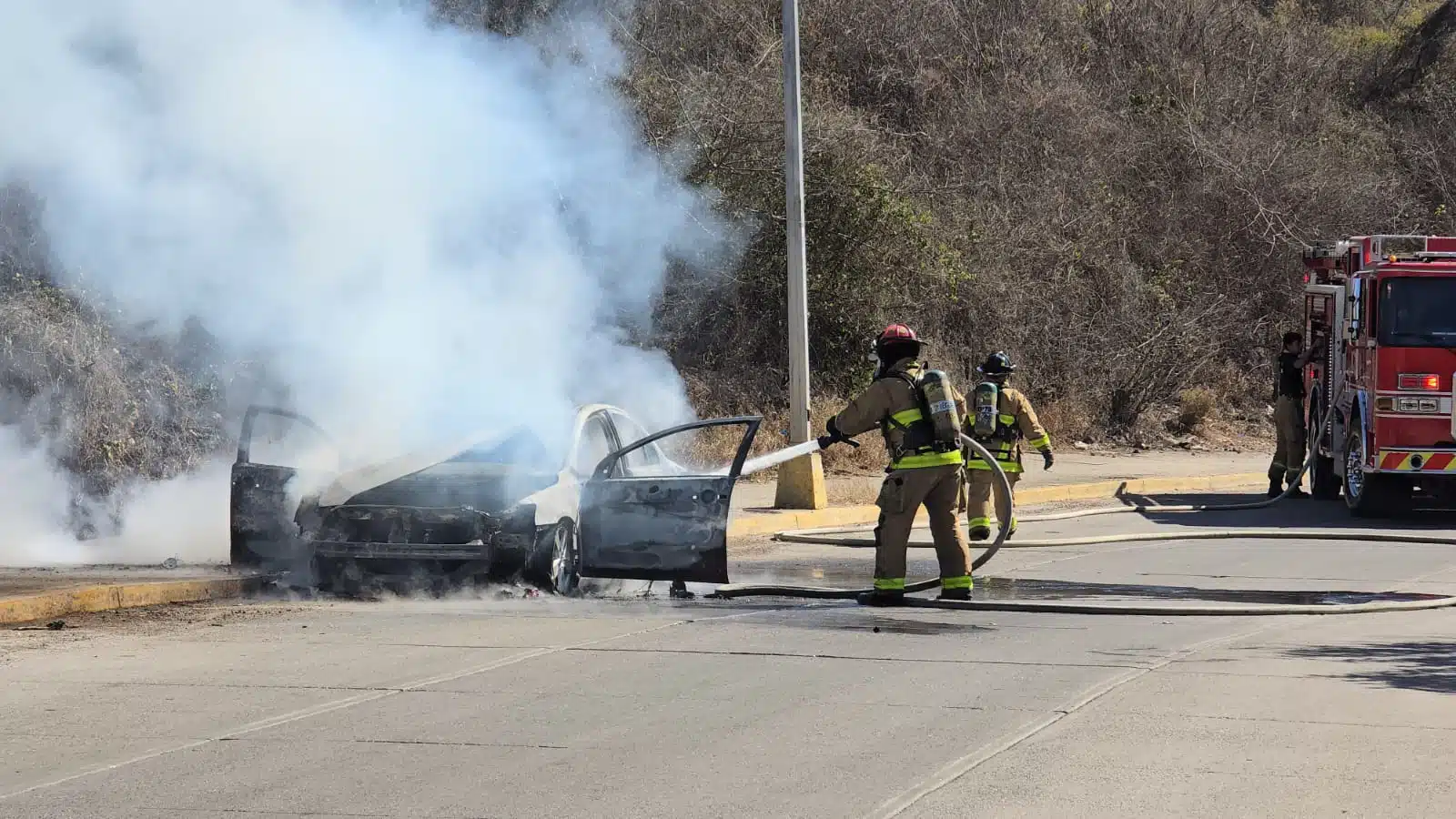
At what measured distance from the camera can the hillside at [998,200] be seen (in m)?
18.4

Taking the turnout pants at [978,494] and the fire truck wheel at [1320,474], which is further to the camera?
the fire truck wheel at [1320,474]

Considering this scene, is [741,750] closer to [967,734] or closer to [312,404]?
[967,734]

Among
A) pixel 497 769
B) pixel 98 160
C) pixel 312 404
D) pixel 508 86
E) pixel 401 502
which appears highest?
pixel 508 86

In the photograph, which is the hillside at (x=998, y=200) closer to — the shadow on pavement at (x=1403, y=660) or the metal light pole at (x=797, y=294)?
the metal light pole at (x=797, y=294)

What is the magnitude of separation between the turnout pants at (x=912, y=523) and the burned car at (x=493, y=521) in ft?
3.22

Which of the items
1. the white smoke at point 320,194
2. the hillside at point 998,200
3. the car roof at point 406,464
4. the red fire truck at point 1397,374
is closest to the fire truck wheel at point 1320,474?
the red fire truck at point 1397,374

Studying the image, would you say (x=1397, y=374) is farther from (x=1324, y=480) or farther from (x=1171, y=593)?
(x=1171, y=593)

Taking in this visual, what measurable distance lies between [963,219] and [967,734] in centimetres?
2275

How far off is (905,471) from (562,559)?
231cm

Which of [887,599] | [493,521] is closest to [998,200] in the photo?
[887,599]

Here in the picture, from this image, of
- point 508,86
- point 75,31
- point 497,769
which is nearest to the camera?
point 497,769

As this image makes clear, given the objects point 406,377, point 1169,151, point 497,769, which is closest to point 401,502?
point 406,377

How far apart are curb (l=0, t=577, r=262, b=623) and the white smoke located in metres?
1.66

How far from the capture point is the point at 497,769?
20.2 feet
